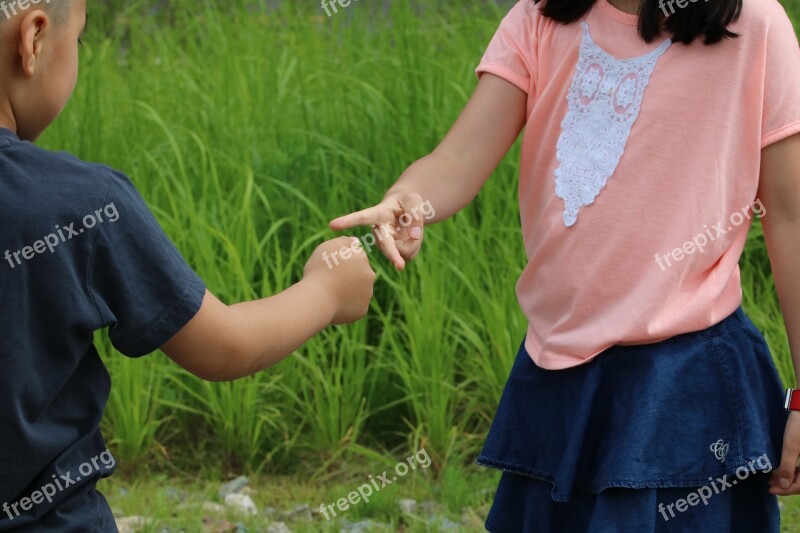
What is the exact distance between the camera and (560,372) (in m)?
1.65

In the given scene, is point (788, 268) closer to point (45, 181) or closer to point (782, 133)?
point (782, 133)

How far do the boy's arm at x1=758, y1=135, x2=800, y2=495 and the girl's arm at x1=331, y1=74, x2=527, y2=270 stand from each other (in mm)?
401

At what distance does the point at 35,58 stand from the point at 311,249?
2207mm

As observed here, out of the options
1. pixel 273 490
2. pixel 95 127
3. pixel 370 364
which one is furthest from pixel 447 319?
pixel 95 127

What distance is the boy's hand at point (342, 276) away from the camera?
1.49 metres

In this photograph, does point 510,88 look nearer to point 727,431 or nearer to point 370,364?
point 727,431

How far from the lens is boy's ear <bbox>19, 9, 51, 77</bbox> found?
1.23m

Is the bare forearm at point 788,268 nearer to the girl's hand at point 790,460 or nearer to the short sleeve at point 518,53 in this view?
the girl's hand at point 790,460

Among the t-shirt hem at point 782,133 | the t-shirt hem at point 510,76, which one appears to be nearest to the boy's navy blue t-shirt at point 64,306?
the t-shirt hem at point 510,76

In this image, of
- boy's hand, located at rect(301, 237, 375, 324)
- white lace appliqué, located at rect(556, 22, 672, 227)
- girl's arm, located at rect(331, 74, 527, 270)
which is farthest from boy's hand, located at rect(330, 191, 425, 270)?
white lace appliqué, located at rect(556, 22, 672, 227)

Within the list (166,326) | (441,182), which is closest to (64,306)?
(166,326)

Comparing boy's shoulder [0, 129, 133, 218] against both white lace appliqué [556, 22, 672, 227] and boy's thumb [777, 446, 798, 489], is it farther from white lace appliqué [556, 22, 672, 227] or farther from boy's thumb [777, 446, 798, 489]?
boy's thumb [777, 446, 798, 489]

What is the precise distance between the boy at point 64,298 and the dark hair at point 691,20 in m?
0.73

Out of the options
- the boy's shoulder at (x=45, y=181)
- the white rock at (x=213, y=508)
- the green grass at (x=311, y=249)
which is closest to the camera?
the boy's shoulder at (x=45, y=181)
